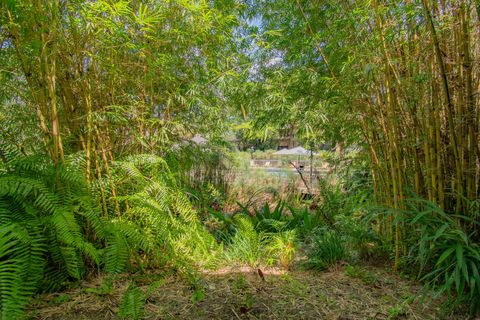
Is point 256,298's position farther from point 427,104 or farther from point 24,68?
point 24,68

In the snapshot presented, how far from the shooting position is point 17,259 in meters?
1.05

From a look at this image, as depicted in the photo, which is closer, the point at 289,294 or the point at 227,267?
the point at 289,294

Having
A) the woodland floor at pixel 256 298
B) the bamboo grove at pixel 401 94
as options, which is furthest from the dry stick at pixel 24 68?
the bamboo grove at pixel 401 94

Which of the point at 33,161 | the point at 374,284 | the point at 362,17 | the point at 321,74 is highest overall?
the point at 362,17

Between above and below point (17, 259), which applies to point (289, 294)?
below

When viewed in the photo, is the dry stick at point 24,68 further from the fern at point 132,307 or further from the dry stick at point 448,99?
the dry stick at point 448,99

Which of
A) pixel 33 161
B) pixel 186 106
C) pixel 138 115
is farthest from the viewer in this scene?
pixel 186 106

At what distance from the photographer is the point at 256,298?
1.36 meters

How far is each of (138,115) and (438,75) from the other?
167 centimetres

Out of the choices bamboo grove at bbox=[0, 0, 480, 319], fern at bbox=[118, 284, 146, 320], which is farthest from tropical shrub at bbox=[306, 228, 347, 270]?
fern at bbox=[118, 284, 146, 320]

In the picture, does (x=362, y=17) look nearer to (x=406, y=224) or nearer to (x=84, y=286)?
(x=406, y=224)

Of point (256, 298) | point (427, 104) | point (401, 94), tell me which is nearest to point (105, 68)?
point (256, 298)

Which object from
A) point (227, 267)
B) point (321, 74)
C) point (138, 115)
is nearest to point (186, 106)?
point (138, 115)

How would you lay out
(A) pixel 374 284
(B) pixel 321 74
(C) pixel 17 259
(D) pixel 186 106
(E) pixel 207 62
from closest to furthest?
(C) pixel 17 259, (A) pixel 374 284, (B) pixel 321 74, (D) pixel 186 106, (E) pixel 207 62
